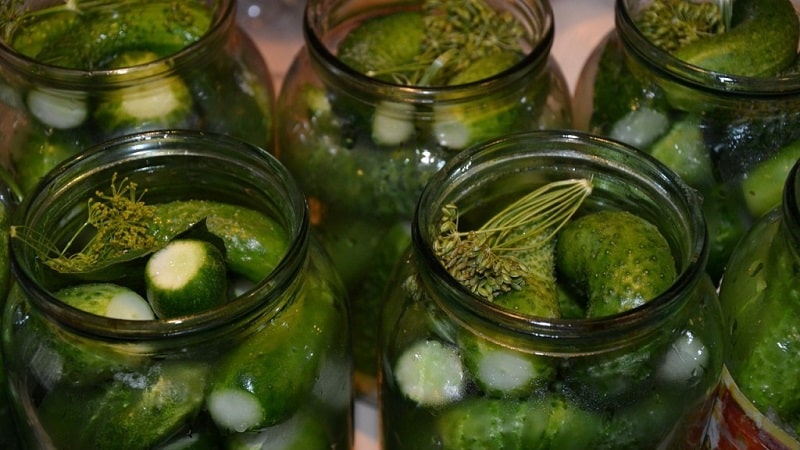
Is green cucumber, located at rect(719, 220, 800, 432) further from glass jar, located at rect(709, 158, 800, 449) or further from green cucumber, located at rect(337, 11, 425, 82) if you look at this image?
green cucumber, located at rect(337, 11, 425, 82)

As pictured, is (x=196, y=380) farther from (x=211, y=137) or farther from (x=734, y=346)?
(x=734, y=346)

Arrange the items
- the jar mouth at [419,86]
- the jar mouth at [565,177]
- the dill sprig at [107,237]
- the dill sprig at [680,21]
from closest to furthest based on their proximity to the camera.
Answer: the jar mouth at [565,177], the dill sprig at [107,237], the jar mouth at [419,86], the dill sprig at [680,21]

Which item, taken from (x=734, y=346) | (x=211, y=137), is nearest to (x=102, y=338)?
(x=211, y=137)

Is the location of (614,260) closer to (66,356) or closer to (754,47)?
(754,47)

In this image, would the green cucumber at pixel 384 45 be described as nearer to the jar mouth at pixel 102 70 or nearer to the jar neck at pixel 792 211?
the jar mouth at pixel 102 70

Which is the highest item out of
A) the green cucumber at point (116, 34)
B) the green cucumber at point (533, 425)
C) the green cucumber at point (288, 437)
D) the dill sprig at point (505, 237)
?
the green cucumber at point (116, 34)

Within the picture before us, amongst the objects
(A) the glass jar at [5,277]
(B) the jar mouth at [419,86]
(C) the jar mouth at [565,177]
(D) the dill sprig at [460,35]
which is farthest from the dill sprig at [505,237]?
(A) the glass jar at [5,277]
